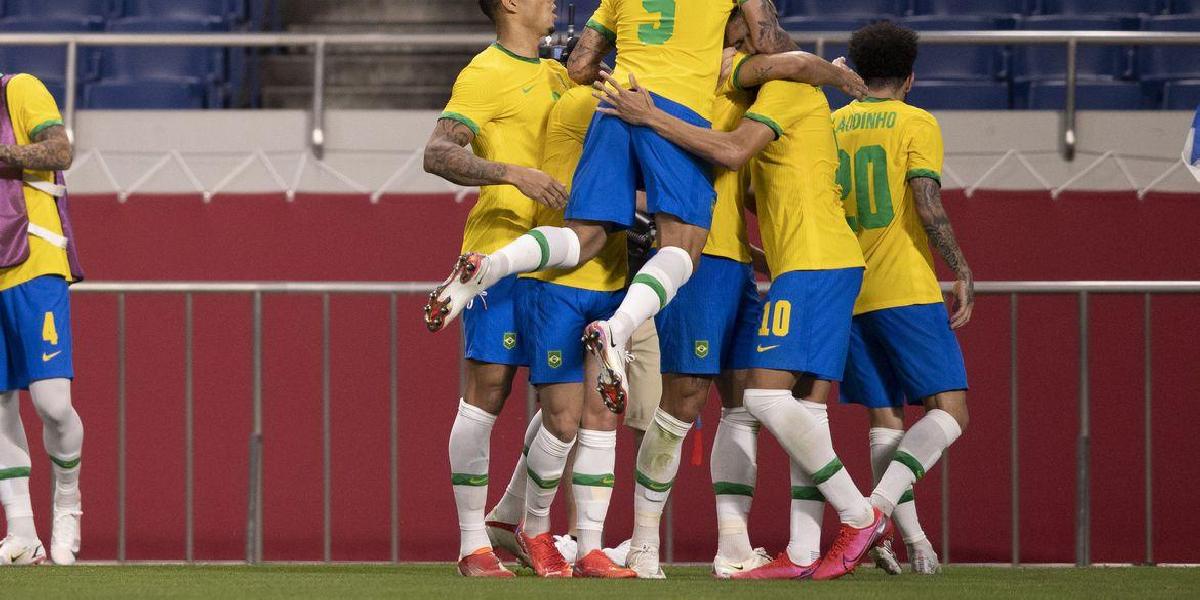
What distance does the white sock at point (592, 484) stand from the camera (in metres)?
4.77

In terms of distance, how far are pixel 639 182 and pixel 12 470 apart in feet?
8.27

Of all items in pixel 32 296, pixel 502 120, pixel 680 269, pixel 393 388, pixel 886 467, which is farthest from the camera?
pixel 393 388

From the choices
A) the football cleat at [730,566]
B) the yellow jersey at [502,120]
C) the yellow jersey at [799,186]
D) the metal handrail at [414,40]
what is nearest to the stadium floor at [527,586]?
the football cleat at [730,566]

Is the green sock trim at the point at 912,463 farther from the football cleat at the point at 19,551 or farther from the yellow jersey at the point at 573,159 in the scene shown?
the football cleat at the point at 19,551

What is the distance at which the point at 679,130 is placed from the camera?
470 cm

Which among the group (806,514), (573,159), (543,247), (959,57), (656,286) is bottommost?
(806,514)

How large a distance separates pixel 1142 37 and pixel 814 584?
400 cm

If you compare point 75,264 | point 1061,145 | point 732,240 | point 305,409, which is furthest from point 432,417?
point 1061,145

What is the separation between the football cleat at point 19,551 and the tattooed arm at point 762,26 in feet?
9.96

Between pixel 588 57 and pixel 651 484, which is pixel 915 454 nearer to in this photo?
pixel 651 484

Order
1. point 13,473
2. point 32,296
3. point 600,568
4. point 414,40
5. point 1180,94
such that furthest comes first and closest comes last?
point 1180,94, point 414,40, point 13,473, point 32,296, point 600,568

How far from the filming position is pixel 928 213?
5305mm

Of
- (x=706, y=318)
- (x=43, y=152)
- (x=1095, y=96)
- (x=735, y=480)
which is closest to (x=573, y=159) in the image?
(x=706, y=318)

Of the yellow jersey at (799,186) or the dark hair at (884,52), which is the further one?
the dark hair at (884,52)
